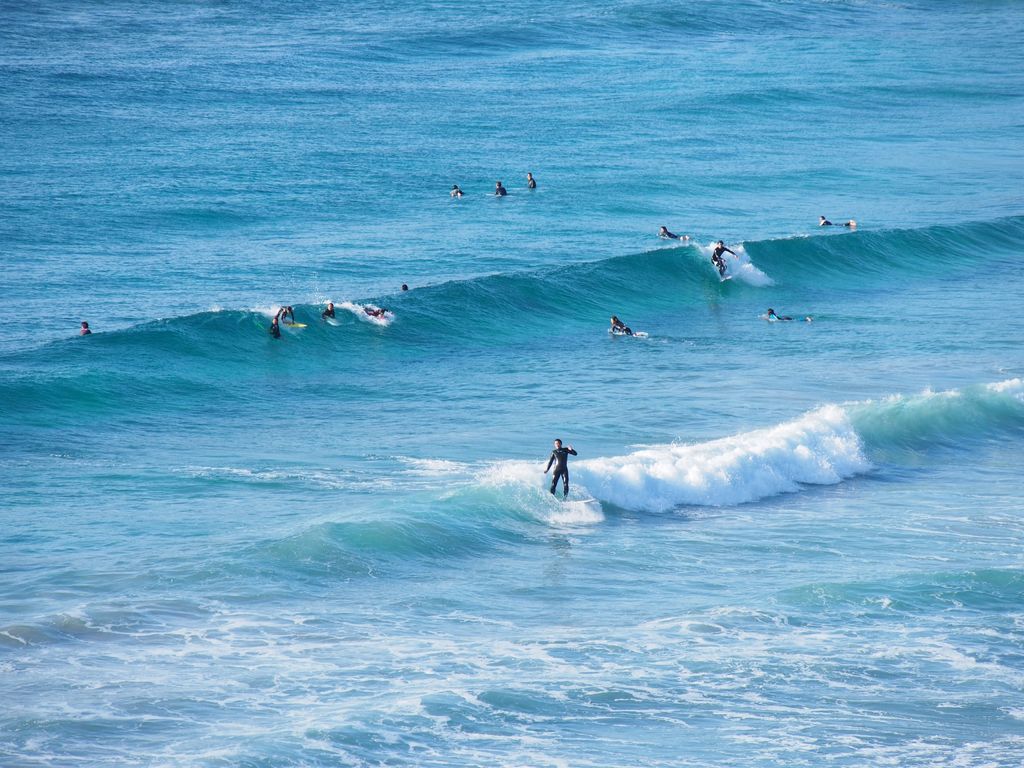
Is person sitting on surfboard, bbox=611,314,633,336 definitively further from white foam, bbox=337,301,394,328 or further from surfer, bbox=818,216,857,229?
surfer, bbox=818,216,857,229

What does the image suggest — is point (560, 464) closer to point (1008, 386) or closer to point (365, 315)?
point (1008, 386)

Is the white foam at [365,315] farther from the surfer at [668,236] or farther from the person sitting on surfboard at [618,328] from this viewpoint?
the surfer at [668,236]

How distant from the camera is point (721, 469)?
24.8 metres

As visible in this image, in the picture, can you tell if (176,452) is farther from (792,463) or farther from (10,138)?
(10,138)

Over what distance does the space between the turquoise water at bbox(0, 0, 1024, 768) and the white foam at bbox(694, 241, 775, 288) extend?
0.19 metres

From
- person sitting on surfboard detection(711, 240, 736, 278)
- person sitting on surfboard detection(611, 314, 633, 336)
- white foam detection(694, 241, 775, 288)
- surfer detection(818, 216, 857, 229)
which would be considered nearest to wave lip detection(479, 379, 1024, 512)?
person sitting on surfboard detection(611, 314, 633, 336)

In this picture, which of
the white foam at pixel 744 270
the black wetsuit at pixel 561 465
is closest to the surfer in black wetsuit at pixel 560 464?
the black wetsuit at pixel 561 465

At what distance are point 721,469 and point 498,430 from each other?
5184 millimetres

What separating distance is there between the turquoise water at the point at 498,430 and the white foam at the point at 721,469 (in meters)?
0.08

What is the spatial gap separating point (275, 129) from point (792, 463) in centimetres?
4055

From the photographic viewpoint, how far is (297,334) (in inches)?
1377

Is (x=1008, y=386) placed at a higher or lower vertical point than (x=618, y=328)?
lower

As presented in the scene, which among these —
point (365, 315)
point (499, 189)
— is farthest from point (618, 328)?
point (499, 189)

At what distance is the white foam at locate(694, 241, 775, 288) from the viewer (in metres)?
43.2
